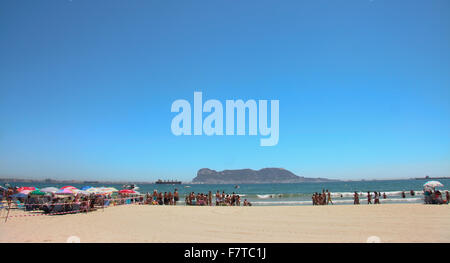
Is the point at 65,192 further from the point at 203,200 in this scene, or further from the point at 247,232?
the point at 247,232

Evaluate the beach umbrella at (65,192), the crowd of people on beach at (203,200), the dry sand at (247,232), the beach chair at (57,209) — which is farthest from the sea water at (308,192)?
the dry sand at (247,232)

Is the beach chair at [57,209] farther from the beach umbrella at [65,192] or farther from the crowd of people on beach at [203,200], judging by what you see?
the crowd of people on beach at [203,200]

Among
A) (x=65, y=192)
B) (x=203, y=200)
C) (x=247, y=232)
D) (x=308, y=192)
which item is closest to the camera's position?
(x=247, y=232)

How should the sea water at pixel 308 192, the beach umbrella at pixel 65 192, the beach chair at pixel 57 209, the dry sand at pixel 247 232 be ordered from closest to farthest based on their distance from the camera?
1. the dry sand at pixel 247 232
2. the beach chair at pixel 57 209
3. the beach umbrella at pixel 65 192
4. the sea water at pixel 308 192

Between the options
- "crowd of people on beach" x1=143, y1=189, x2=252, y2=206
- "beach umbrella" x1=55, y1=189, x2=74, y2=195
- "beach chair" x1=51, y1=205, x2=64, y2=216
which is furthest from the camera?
"crowd of people on beach" x1=143, y1=189, x2=252, y2=206

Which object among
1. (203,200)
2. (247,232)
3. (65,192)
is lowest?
(203,200)

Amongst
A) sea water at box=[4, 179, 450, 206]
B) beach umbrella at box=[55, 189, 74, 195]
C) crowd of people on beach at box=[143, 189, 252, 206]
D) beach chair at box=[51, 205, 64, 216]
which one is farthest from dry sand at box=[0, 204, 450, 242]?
sea water at box=[4, 179, 450, 206]

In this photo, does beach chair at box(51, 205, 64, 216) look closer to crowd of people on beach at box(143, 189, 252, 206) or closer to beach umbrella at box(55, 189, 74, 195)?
beach umbrella at box(55, 189, 74, 195)

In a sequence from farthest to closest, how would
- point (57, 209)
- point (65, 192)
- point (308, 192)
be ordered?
point (308, 192), point (65, 192), point (57, 209)

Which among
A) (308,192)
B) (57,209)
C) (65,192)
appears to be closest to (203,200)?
(65,192)

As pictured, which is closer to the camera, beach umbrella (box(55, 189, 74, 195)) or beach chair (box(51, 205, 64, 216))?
beach chair (box(51, 205, 64, 216))

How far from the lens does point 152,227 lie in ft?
35.6
